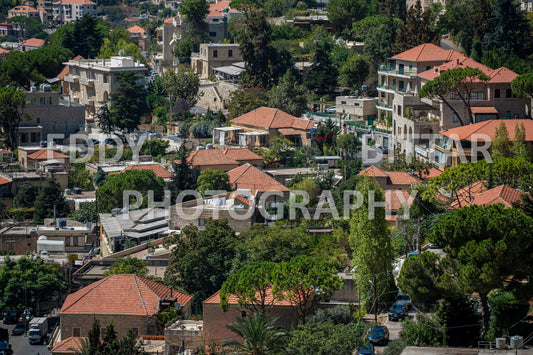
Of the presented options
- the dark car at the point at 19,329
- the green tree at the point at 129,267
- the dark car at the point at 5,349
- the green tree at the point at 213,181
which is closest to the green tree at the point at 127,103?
the green tree at the point at 213,181

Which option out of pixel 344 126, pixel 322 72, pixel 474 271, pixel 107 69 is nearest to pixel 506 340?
pixel 474 271

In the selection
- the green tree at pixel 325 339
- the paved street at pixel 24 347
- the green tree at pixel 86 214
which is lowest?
the paved street at pixel 24 347

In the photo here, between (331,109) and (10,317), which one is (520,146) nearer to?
(331,109)

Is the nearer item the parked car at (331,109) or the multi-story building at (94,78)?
the parked car at (331,109)

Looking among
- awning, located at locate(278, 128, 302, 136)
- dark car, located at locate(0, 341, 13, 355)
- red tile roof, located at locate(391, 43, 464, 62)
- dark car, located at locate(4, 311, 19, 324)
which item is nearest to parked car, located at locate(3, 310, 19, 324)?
dark car, located at locate(4, 311, 19, 324)

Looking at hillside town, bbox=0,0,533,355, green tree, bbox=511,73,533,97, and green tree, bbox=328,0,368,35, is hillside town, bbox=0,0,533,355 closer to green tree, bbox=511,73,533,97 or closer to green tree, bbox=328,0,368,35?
green tree, bbox=511,73,533,97

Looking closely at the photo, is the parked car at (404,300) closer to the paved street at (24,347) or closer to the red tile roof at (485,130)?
the paved street at (24,347)

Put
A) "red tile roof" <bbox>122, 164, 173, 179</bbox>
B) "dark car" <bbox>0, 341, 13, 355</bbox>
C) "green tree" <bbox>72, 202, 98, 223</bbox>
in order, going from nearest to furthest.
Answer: "dark car" <bbox>0, 341, 13, 355</bbox>, "green tree" <bbox>72, 202, 98, 223</bbox>, "red tile roof" <bbox>122, 164, 173, 179</bbox>

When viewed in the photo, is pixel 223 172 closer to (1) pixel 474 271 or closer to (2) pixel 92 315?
(2) pixel 92 315
